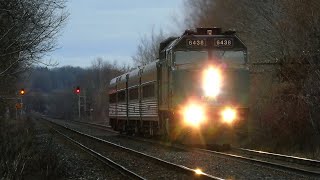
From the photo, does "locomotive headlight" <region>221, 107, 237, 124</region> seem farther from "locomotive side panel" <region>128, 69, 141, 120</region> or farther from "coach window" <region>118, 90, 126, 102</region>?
"coach window" <region>118, 90, 126, 102</region>

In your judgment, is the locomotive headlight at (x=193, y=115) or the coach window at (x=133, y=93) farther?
the coach window at (x=133, y=93)

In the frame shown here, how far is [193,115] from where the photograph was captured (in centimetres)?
1959

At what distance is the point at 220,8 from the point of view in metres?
42.9

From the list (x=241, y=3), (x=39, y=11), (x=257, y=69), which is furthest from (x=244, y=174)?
(x=241, y=3)

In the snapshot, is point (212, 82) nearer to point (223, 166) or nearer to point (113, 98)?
point (223, 166)

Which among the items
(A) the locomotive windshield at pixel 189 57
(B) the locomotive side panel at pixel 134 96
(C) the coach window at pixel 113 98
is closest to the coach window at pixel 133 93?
(B) the locomotive side panel at pixel 134 96

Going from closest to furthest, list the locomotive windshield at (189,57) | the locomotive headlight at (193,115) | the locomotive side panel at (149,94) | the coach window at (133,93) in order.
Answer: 1. the locomotive headlight at (193,115)
2. the locomotive windshield at (189,57)
3. the locomotive side panel at (149,94)
4. the coach window at (133,93)

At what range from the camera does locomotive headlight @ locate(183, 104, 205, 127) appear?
19453 mm

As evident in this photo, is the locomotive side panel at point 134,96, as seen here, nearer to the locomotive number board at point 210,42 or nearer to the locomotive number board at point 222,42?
the locomotive number board at point 210,42

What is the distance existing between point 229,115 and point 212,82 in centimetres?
139

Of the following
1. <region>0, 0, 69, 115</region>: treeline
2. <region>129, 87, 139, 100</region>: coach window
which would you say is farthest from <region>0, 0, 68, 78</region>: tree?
<region>129, 87, 139, 100</region>: coach window

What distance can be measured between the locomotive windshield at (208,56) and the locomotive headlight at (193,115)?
176cm

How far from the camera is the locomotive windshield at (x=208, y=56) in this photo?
20.2 metres

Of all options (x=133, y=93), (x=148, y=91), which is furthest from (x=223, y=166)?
(x=133, y=93)
